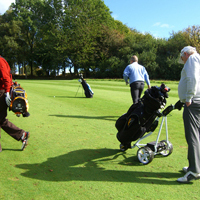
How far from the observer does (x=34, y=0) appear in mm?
66812

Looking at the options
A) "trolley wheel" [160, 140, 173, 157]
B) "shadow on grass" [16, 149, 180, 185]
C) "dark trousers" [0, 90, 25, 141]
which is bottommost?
"shadow on grass" [16, 149, 180, 185]

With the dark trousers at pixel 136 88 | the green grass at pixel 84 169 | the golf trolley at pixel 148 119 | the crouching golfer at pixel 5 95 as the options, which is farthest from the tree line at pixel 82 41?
the crouching golfer at pixel 5 95

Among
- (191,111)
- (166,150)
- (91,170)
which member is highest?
(191,111)

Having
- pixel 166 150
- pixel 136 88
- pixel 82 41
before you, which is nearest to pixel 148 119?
pixel 166 150

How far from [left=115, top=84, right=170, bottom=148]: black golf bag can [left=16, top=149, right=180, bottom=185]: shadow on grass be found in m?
0.58

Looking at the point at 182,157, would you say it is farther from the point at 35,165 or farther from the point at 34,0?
the point at 34,0

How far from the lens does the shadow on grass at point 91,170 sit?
377 centimetres

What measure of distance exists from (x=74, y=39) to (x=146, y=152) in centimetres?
5379

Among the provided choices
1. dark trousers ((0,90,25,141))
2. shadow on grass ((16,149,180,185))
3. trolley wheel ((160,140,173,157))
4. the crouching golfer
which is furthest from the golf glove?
trolley wheel ((160,140,173,157))

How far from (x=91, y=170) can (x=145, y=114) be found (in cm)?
145

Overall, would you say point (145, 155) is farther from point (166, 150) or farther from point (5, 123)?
point (5, 123)

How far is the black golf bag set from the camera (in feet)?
13.6

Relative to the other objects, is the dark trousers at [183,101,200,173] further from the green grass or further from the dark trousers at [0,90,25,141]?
the dark trousers at [0,90,25,141]

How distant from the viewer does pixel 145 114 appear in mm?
4309
